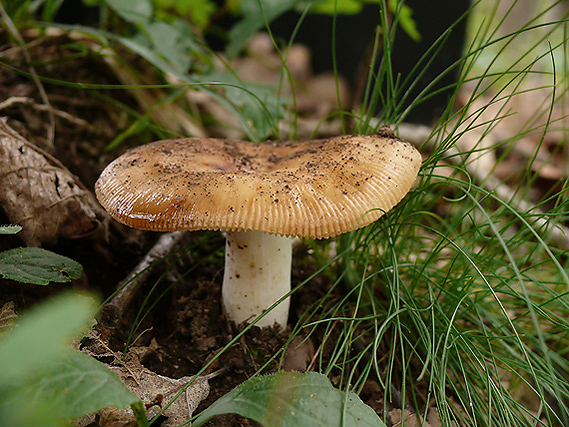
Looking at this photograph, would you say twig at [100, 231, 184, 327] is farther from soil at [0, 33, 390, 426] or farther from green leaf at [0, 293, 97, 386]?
green leaf at [0, 293, 97, 386]

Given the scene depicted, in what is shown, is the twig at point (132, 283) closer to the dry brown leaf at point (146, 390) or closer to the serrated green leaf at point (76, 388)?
the dry brown leaf at point (146, 390)

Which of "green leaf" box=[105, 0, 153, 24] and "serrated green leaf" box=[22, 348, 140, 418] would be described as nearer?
"serrated green leaf" box=[22, 348, 140, 418]

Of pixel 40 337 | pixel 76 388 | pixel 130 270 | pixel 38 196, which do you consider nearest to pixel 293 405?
pixel 76 388

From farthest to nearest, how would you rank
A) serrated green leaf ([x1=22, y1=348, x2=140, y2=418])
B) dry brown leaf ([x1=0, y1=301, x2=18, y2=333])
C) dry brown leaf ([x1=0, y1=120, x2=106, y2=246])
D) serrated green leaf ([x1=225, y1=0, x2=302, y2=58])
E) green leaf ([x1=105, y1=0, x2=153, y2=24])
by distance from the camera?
serrated green leaf ([x1=225, y1=0, x2=302, y2=58]) < green leaf ([x1=105, y1=0, x2=153, y2=24]) < dry brown leaf ([x1=0, y1=120, x2=106, y2=246]) < dry brown leaf ([x1=0, y1=301, x2=18, y2=333]) < serrated green leaf ([x1=22, y1=348, x2=140, y2=418])

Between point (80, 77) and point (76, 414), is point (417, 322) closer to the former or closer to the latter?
point (76, 414)

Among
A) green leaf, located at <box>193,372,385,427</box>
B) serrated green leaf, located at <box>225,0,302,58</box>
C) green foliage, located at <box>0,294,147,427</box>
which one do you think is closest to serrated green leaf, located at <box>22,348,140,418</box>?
green foliage, located at <box>0,294,147,427</box>

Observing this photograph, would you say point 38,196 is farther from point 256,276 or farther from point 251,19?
point 251,19

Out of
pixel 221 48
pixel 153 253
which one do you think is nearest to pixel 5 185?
pixel 153 253
